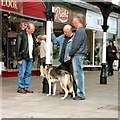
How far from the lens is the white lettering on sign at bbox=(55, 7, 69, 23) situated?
765 inches

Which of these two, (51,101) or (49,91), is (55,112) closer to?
(51,101)

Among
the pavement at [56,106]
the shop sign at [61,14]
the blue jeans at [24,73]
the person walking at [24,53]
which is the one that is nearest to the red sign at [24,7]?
the shop sign at [61,14]

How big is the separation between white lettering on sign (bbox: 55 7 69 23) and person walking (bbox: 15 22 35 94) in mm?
8706

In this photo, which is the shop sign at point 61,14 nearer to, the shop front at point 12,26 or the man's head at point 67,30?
the shop front at point 12,26

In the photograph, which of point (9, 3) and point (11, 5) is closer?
point (9, 3)

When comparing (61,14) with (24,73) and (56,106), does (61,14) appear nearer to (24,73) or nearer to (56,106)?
(24,73)

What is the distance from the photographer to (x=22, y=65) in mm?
10633

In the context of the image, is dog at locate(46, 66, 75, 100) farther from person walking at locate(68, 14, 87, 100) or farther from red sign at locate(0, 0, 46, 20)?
red sign at locate(0, 0, 46, 20)

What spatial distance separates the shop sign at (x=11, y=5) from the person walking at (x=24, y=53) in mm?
4278

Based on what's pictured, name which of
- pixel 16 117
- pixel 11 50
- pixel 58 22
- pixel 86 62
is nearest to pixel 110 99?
pixel 16 117

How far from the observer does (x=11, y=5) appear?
1523 centimetres

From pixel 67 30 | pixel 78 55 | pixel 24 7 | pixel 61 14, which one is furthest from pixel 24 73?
pixel 61 14

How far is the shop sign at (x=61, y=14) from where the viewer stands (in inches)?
764

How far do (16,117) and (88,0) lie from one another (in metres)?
7.48
